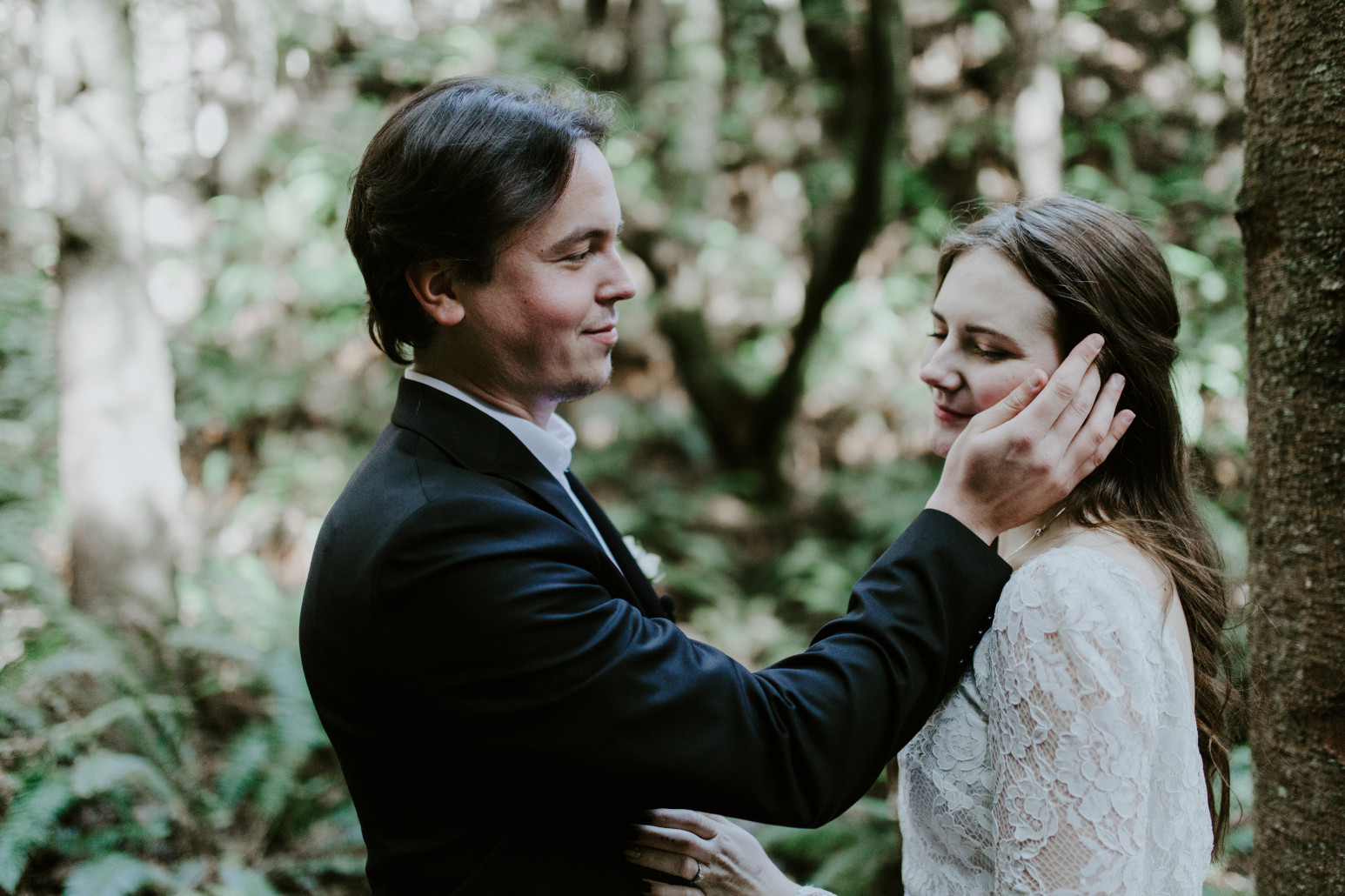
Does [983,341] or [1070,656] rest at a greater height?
[983,341]

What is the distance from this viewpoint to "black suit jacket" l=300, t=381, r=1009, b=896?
138 centimetres

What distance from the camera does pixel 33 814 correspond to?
3.35 meters

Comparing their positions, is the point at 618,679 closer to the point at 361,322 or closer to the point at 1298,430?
the point at 1298,430

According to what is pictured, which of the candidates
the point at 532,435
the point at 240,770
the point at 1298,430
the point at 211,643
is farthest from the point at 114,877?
the point at 1298,430

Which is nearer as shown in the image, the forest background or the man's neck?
the man's neck

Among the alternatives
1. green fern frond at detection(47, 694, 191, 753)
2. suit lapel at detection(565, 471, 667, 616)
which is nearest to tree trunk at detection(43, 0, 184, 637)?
green fern frond at detection(47, 694, 191, 753)

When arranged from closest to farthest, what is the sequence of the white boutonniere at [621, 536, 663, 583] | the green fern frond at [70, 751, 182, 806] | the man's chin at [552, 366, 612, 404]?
the man's chin at [552, 366, 612, 404], the white boutonniere at [621, 536, 663, 583], the green fern frond at [70, 751, 182, 806]

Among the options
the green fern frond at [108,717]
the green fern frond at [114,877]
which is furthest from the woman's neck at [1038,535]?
the green fern frond at [108,717]

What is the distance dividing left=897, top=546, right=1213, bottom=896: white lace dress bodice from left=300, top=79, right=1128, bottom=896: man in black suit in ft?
0.38

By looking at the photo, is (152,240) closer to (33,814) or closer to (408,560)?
(33,814)

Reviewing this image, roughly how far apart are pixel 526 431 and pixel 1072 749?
1.18 metres

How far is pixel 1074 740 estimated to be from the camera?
4.94ft

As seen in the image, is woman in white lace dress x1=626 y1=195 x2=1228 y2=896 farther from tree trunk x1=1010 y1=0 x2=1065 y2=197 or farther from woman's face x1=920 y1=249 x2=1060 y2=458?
tree trunk x1=1010 y1=0 x2=1065 y2=197

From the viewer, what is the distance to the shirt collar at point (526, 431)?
174 centimetres
